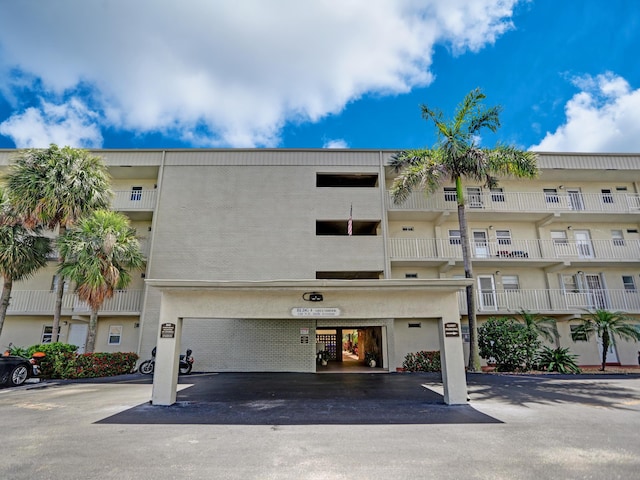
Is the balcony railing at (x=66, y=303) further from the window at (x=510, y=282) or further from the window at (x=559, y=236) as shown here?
the window at (x=559, y=236)

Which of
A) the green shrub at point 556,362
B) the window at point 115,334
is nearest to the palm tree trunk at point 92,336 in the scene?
the window at point 115,334

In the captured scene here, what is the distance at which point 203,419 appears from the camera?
7.27 metres

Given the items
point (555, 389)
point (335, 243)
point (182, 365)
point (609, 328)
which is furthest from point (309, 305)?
point (609, 328)

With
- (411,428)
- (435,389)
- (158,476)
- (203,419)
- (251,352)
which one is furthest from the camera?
(251,352)

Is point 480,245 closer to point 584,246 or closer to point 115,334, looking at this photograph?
point 584,246

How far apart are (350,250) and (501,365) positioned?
838cm

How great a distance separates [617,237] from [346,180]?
15.6 metres

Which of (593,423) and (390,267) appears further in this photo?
(390,267)

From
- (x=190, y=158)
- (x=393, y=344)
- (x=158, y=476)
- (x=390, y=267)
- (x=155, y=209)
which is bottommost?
(x=158, y=476)

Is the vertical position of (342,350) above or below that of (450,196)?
below

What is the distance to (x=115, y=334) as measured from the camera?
57.5 feet

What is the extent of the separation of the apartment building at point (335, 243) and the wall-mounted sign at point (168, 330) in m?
7.92

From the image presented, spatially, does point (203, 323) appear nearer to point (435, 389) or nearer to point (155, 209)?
point (155, 209)

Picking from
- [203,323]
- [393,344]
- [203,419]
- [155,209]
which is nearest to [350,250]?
[393,344]
